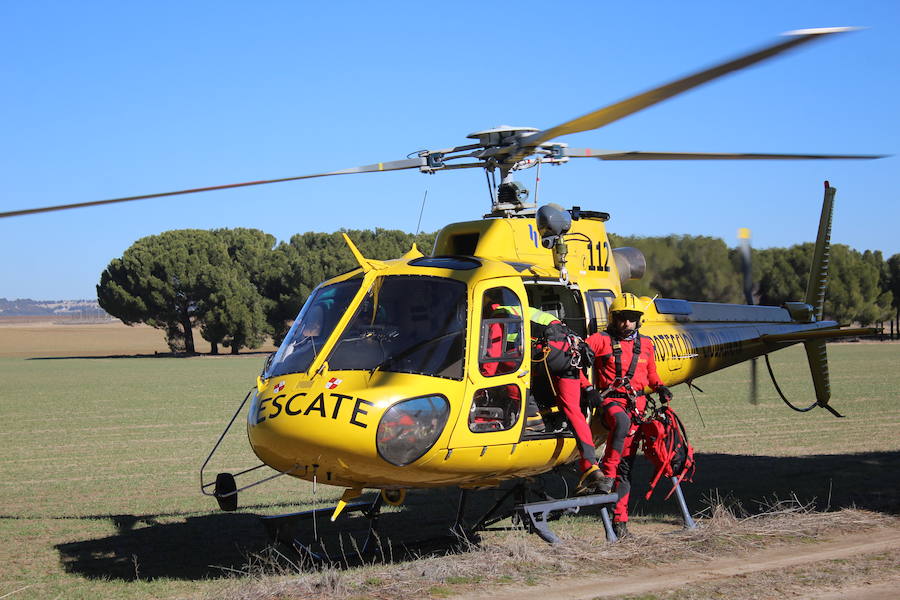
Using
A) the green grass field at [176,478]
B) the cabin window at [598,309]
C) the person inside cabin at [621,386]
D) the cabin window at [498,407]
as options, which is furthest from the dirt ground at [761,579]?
the cabin window at [598,309]

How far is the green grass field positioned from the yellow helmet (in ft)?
8.32

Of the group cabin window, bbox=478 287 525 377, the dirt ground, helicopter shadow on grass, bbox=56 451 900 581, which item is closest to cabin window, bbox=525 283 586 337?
cabin window, bbox=478 287 525 377

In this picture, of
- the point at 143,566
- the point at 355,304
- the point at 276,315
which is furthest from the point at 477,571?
the point at 276,315

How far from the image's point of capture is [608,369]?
8961 mm

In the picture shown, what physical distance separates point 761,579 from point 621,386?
7.87 feet

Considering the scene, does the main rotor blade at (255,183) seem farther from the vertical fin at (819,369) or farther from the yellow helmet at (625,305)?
the vertical fin at (819,369)

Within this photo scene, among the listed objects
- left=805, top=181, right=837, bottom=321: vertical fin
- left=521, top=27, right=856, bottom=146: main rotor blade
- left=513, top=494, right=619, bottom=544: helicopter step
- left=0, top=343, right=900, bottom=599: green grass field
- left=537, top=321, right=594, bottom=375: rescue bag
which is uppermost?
left=521, top=27, right=856, bottom=146: main rotor blade

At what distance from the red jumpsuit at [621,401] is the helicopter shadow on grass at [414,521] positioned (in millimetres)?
578

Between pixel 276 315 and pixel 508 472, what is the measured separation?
62.6m

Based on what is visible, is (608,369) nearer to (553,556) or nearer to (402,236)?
(553,556)

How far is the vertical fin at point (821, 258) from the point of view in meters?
12.8

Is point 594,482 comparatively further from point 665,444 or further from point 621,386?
point 665,444

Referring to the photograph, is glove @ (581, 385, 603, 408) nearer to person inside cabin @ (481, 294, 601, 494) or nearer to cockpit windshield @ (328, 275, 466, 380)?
person inside cabin @ (481, 294, 601, 494)

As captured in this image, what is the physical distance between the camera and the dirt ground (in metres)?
6.68
